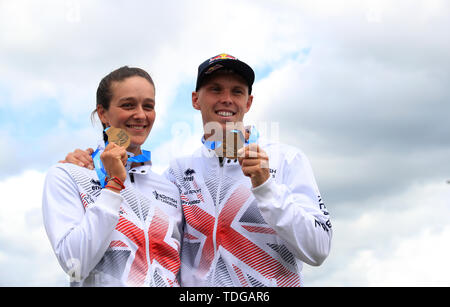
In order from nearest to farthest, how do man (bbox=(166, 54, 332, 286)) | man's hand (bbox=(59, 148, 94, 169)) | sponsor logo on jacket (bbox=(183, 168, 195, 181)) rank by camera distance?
1. man (bbox=(166, 54, 332, 286))
2. man's hand (bbox=(59, 148, 94, 169))
3. sponsor logo on jacket (bbox=(183, 168, 195, 181))

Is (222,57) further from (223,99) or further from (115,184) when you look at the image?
(115,184)

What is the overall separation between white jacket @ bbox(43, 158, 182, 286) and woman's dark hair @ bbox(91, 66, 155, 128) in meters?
0.92

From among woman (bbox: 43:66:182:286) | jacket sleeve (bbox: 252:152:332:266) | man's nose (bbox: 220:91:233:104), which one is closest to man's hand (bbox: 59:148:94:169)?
woman (bbox: 43:66:182:286)

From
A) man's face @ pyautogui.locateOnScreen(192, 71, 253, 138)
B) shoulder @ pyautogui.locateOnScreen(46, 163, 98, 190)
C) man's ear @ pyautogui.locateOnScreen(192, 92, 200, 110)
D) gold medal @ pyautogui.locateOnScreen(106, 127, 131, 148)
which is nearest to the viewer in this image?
shoulder @ pyautogui.locateOnScreen(46, 163, 98, 190)

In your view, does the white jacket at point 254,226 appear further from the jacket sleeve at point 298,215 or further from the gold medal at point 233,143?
the gold medal at point 233,143

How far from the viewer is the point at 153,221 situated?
17.6 ft

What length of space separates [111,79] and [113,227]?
2.00 meters

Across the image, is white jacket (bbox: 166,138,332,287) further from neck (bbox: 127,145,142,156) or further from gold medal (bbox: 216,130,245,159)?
neck (bbox: 127,145,142,156)

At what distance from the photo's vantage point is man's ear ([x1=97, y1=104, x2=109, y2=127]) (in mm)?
5765

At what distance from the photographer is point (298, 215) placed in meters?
4.87

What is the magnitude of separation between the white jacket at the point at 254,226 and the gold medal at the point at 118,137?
1034 millimetres

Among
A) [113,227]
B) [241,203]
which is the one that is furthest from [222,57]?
[113,227]
